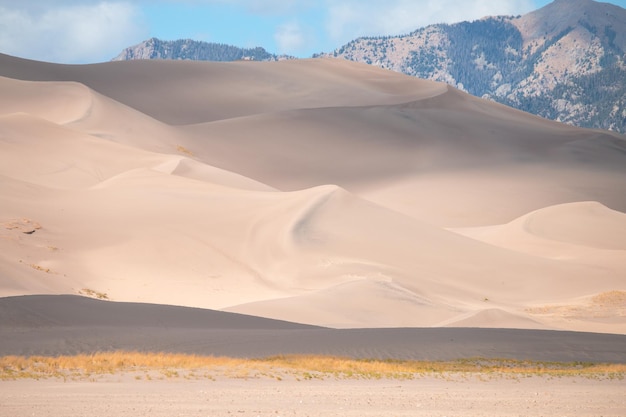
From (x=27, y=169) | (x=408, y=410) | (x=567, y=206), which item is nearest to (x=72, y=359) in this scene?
(x=408, y=410)

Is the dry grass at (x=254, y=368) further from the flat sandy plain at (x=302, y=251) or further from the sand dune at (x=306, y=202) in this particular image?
the sand dune at (x=306, y=202)

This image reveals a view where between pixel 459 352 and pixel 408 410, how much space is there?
10616mm

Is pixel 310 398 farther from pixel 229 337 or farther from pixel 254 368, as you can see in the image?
pixel 229 337

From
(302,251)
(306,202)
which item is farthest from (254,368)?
(306,202)

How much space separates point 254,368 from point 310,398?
423 cm

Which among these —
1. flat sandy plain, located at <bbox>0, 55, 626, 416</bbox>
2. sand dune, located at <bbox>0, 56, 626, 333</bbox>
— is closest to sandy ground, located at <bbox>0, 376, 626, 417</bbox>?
flat sandy plain, located at <bbox>0, 55, 626, 416</bbox>

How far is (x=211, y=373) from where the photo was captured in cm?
2114

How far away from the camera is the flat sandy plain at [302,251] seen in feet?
64.5

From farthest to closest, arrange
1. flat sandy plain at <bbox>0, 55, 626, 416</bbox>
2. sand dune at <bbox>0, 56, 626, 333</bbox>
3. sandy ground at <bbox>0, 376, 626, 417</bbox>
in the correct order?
sand dune at <bbox>0, 56, 626, 333</bbox> → flat sandy plain at <bbox>0, 55, 626, 416</bbox> → sandy ground at <bbox>0, 376, 626, 417</bbox>

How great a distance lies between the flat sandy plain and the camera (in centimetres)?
1966

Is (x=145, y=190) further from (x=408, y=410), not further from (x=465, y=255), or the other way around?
(x=408, y=410)

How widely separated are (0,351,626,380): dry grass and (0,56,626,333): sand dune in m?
11.2

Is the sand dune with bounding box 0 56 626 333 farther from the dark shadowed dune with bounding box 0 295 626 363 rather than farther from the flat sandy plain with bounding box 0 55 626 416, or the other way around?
the dark shadowed dune with bounding box 0 295 626 363

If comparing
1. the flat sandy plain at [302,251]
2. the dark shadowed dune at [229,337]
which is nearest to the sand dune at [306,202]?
the flat sandy plain at [302,251]
